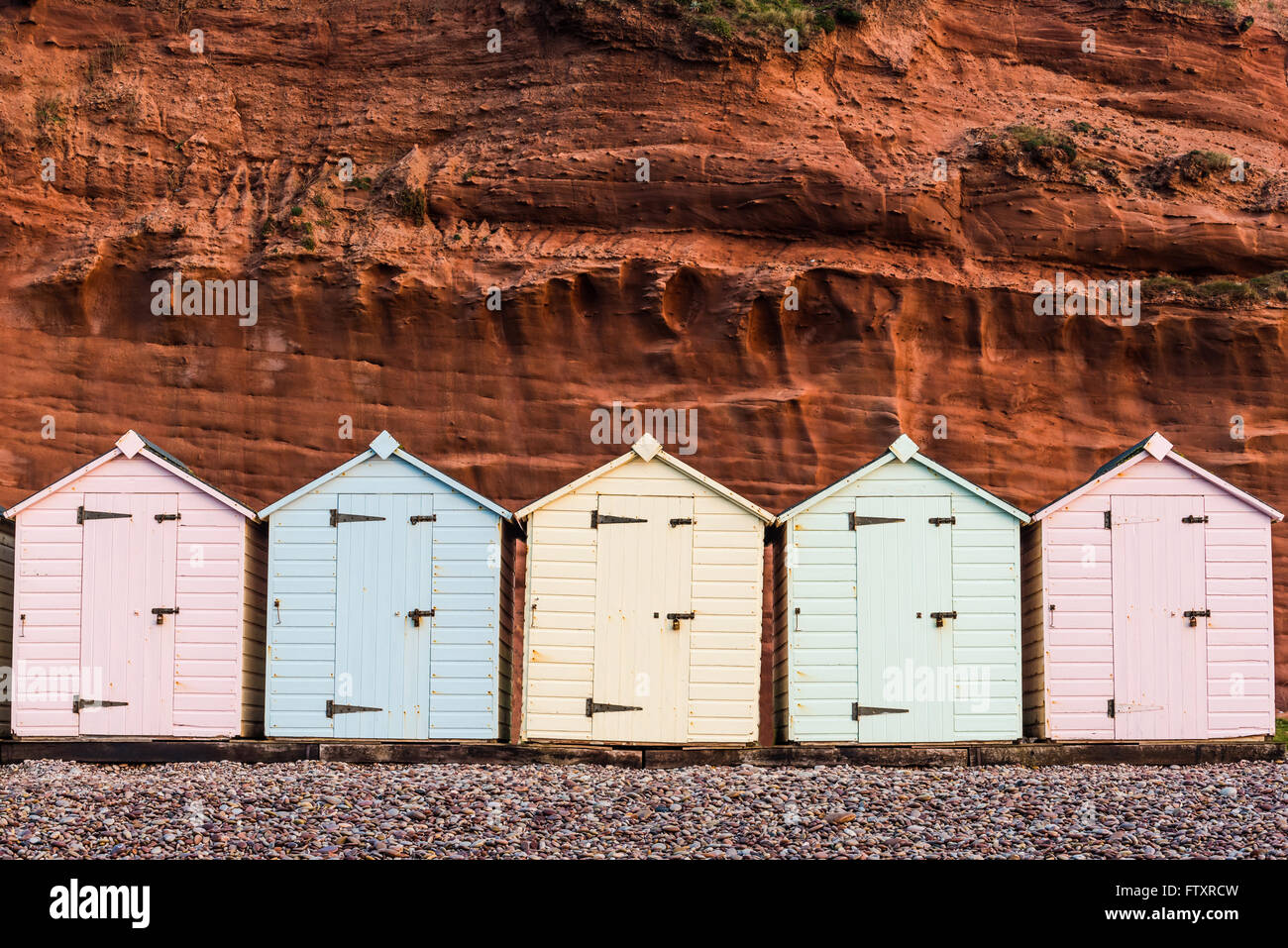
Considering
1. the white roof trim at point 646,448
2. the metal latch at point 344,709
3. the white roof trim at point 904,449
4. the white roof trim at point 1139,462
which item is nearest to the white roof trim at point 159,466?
the metal latch at point 344,709

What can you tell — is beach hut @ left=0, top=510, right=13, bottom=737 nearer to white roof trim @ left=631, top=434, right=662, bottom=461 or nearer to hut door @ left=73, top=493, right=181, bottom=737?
hut door @ left=73, top=493, right=181, bottom=737

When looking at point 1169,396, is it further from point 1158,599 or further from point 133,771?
point 133,771

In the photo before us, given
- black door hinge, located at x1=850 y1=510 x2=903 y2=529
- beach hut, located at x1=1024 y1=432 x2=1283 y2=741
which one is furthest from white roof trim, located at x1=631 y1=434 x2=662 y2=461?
beach hut, located at x1=1024 y1=432 x2=1283 y2=741

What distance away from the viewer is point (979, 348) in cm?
2805

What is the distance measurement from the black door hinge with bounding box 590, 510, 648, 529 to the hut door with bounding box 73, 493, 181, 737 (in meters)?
4.49

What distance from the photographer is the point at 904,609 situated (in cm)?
1644

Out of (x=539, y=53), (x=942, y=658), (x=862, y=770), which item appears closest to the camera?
(x=862, y=770)

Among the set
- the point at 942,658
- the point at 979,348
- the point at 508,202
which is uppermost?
the point at 508,202

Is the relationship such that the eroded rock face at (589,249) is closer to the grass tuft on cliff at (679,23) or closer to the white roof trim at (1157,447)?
the grass tuft on cliff at (679,23)

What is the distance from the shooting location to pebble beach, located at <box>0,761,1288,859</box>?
11.4 metres


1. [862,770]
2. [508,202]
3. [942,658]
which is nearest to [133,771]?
[862,770]

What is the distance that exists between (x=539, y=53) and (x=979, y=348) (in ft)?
33.7

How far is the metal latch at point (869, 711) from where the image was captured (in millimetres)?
16375

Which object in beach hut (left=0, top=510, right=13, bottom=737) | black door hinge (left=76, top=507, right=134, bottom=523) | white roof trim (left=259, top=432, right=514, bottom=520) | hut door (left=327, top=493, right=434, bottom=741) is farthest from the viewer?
beach hut (left=0, top=510, right=13, bottom=737)
